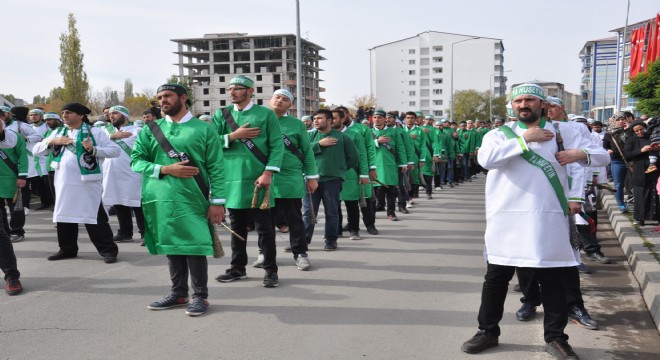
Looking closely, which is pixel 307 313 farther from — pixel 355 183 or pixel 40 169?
pixel 40 169

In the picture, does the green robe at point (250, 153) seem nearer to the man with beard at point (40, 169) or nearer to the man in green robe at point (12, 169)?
the man in green robe at point (12, 169)

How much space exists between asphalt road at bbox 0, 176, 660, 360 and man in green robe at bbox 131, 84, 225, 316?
57cm

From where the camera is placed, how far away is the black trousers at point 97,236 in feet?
25.5

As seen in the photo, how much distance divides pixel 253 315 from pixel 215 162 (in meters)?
1.37

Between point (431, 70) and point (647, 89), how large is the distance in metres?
97.3

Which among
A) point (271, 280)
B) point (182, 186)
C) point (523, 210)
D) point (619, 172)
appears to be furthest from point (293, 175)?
point (619, 172)

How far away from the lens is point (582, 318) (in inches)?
197

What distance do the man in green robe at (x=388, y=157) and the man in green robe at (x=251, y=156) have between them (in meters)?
5.45

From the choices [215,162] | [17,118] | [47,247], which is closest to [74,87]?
[17,118]

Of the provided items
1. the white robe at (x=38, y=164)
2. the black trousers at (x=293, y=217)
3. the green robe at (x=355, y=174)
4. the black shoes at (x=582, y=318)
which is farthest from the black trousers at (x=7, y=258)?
the white robe at (x=38, y=164)

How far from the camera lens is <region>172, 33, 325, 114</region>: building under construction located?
111875 millimetres

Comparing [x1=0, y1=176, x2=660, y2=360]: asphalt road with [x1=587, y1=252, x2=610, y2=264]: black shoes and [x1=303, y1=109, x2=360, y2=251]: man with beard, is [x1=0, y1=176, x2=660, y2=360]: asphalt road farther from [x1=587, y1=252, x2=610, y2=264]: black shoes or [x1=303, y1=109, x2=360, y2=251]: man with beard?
[x1=303, y1=109, x2=360, y2=251]: man with beard

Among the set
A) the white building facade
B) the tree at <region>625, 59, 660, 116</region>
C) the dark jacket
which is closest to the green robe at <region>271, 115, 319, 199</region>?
the dark jacket

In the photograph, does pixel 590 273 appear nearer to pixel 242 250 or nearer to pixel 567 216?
pixel 567 216
